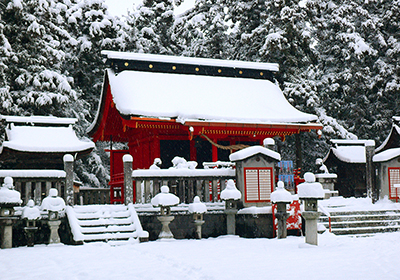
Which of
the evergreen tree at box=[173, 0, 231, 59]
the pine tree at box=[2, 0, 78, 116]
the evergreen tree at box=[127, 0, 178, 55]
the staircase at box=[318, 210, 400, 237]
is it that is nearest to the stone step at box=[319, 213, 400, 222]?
the staircase at box=[318, 210, 400, 237]

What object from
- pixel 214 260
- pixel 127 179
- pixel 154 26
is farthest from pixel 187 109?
pixel 154 26

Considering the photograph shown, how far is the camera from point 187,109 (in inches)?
703

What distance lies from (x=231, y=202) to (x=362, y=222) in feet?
11.9

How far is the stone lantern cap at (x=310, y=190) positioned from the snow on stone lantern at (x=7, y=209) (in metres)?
6.25

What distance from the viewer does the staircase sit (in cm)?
1272

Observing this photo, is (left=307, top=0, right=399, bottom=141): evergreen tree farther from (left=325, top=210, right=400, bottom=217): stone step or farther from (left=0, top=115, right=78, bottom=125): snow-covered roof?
(left=0, top=115, right=78, bottom=125): snow-covered roof

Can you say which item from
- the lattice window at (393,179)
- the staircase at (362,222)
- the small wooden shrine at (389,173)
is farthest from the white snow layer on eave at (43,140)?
the lattice window at (393,179)

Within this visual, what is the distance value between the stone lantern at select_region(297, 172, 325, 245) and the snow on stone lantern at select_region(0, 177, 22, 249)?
6.30 m

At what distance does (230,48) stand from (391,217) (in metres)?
21.2

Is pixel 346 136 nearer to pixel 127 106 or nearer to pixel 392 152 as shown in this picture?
pixel 392 152

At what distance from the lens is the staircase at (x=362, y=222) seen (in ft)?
41.7

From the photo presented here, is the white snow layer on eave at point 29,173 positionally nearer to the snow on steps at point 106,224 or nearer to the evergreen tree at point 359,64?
the snow on steps at point 106,224

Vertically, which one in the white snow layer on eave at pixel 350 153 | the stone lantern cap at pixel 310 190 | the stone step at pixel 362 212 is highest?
the white snow layer on eave at pixel 350 153

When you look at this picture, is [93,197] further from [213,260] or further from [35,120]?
[213,260]
